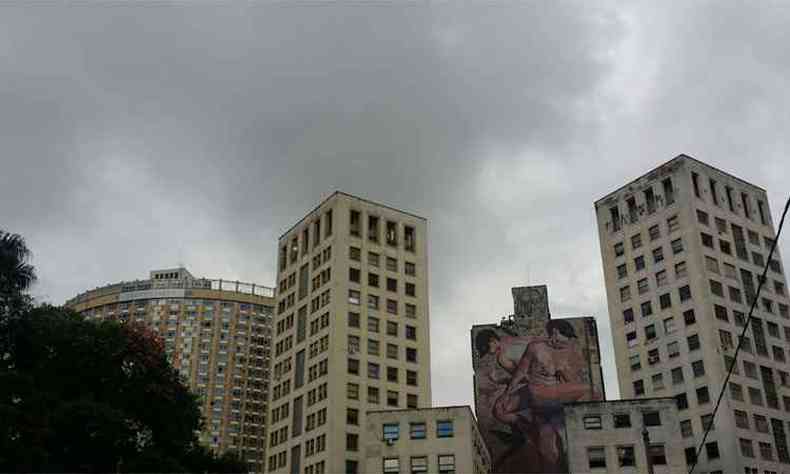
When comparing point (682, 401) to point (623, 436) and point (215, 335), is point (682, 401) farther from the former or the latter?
point (215, 335)

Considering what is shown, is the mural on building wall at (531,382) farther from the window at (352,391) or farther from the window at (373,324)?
the window at (352,391)

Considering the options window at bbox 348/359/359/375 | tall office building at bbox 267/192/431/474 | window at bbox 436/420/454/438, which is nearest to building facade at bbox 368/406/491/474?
window at bbox 436/420/454/438

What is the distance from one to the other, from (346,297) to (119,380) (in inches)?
1467

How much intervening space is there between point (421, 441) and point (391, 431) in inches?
126

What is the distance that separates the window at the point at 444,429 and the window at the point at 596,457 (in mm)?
13413

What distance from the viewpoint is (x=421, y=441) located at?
86438mm

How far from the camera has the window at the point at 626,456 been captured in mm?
85244

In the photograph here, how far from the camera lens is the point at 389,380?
100500mm

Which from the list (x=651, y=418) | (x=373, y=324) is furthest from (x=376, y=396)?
(x=651, y=418)

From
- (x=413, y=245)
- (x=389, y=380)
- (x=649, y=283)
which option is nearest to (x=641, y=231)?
(x=649, y=283)

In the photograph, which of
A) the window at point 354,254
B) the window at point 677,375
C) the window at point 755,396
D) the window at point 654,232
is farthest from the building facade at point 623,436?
the window at point 354,254

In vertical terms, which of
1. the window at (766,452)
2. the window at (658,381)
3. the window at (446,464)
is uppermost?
the window at (658,381)

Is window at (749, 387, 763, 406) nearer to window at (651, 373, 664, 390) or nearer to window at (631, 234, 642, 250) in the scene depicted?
window at (651, 373, 664, 390)

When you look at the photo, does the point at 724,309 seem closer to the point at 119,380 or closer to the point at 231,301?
the point at 119,380
